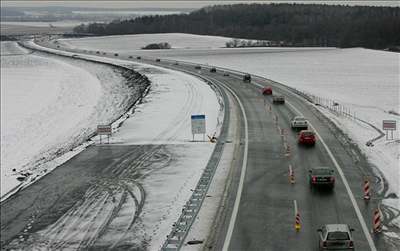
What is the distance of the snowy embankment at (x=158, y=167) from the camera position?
92.9 feet

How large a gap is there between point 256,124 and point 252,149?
12231 millimetres

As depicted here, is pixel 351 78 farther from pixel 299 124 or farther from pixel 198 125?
pixel 198 125

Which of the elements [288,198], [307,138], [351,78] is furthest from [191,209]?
[351,78]

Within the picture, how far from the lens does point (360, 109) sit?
7300cm

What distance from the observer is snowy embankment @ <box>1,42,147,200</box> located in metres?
52.9

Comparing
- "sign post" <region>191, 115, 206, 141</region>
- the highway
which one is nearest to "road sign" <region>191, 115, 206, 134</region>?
"sign post" <region>191, 115, 206, 141</region>

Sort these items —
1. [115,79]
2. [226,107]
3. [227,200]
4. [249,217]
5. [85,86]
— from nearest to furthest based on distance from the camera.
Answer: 1. [249,217]
2. [227,200]
3. [226,107]
4. [85,86]
5. [115,79]

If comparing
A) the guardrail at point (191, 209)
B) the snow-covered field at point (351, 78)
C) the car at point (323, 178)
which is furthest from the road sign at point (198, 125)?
the car at point (323, 178)

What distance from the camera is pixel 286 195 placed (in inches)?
1275

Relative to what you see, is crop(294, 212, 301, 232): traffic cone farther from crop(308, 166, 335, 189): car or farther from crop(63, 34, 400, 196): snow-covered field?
crop(63, 34, 400, 196): snow-covered field

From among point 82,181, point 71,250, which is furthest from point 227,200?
point 82,181

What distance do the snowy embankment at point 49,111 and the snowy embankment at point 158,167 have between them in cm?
591

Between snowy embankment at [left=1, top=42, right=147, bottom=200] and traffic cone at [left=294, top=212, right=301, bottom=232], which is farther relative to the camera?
snowy embankment at [left=1, top=42, right=147, bottom=200]

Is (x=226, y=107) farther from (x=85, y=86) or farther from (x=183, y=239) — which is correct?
(x=85, y=86)
